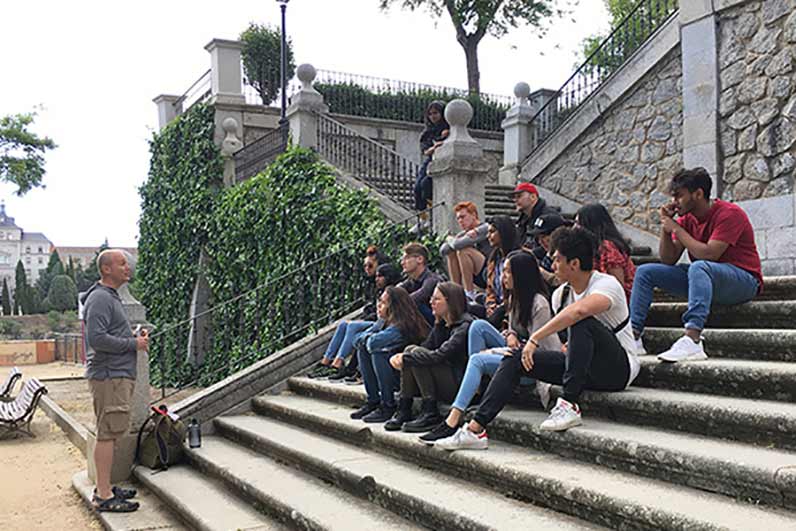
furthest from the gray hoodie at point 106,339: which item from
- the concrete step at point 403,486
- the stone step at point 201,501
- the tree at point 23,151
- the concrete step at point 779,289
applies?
the tree at point 23,151

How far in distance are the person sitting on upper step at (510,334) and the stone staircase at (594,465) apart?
0.76ft

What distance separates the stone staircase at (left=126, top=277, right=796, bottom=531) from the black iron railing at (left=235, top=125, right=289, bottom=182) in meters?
7.72

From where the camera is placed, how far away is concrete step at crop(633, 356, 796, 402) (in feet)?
11.9

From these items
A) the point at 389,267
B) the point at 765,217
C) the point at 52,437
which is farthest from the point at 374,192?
the point at 52,437

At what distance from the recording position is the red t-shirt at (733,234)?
458cm

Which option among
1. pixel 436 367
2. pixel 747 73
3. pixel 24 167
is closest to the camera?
pixel 436 367

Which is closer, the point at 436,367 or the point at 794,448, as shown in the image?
the point at 794,448

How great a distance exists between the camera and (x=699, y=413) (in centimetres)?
355

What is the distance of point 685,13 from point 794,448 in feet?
19.6

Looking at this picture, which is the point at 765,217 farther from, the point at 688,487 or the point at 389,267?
the point at 688,487

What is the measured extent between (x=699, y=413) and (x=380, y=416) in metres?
2.47

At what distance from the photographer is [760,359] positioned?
4160 millimetres

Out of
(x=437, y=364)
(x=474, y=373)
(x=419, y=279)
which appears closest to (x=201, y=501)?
(x=437, y=364)

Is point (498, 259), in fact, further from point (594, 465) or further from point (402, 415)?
point (594, 465)
